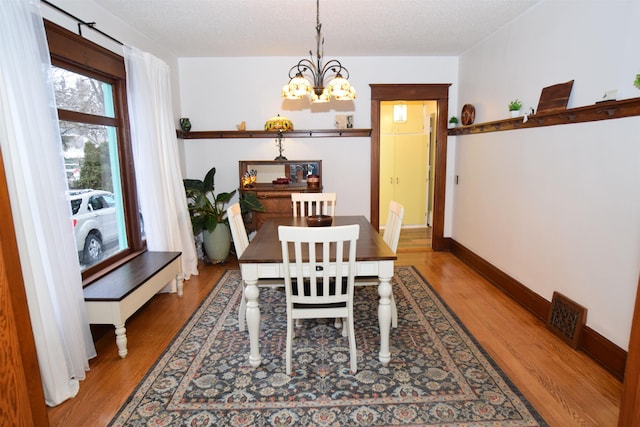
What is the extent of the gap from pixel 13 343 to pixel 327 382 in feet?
5.22

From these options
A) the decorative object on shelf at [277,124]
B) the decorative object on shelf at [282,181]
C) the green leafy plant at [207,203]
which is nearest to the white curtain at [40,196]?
the green leafy plant at [207,203]

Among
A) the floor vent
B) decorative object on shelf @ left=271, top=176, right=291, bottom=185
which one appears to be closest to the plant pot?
decorative object on shelf @ left=271, top=176, right=291, bottom=185

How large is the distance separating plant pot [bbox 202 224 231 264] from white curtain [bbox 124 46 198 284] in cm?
60

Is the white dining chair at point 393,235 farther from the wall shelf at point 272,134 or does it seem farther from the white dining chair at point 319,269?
the wall shelf at point 272,134

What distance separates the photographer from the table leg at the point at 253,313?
2340mm

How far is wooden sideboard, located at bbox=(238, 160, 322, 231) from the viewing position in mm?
4641

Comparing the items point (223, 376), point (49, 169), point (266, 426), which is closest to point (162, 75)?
point (49, 169)

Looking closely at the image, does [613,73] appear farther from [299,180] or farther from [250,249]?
[299,180]

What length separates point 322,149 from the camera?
16.4 ft

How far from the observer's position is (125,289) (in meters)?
2.62

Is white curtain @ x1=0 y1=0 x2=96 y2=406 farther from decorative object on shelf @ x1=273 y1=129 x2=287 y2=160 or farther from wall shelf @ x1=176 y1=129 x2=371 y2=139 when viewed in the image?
decorative object on shelf @ x1=273 y1=129 x2=287 y2=160

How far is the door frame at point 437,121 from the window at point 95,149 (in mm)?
2983

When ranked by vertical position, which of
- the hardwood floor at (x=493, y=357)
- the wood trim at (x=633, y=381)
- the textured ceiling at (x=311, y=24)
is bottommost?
the hardwood floor at (x=493, y=357)

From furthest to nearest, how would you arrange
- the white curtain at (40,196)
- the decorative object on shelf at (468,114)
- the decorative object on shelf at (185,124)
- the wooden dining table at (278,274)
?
the decorative object on shelf at (185,124)
the decorative object on shelf at (468,114)
the wooden dining table at (278,274)
the white curtain at (40,196)
